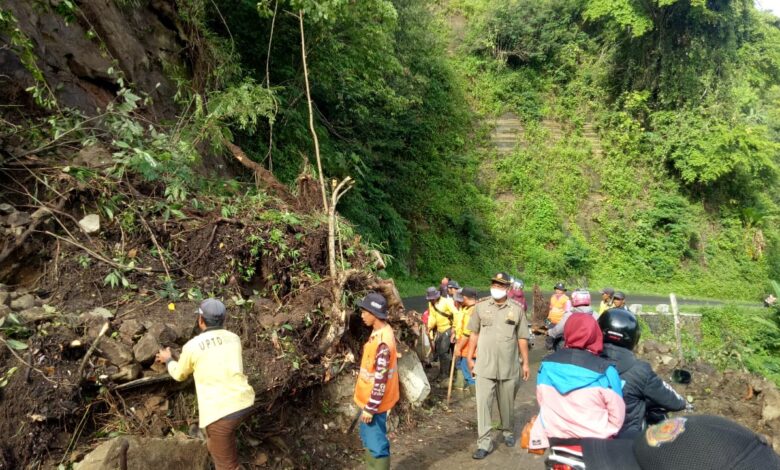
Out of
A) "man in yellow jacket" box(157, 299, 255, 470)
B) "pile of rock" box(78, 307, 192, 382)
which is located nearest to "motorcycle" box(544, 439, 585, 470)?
"man in yellow jacket" box(157, 299, 255, 470)

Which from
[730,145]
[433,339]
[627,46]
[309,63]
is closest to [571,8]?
[627,46]

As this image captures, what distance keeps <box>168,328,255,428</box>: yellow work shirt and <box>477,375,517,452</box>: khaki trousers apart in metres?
3.04

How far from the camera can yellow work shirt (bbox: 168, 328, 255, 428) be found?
12.7 feet

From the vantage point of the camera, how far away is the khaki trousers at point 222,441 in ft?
12.8

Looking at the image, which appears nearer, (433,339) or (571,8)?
(433,339)

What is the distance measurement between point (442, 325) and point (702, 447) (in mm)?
6987

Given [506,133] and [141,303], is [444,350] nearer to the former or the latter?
[141,303]

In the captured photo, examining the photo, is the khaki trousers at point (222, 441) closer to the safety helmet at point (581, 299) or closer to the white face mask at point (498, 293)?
the white face mask at point (498, 293)

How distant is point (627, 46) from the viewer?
28.5 metres

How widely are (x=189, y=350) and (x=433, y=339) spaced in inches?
226

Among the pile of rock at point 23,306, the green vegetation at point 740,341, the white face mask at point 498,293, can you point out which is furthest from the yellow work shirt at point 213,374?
the green vegetation at point 740,341

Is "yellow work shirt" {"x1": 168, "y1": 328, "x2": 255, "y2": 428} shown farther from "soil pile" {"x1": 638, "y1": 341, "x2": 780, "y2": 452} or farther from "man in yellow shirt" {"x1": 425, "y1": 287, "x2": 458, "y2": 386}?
"soil pile" {"x1": 638, "y1": 341, "x2": 780, "y2": 452}

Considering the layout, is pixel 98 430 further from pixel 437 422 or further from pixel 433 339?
pixel 433 339

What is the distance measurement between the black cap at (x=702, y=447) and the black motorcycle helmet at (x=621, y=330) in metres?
1.75
